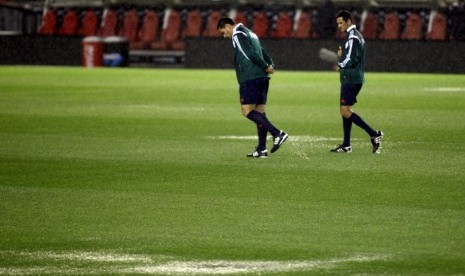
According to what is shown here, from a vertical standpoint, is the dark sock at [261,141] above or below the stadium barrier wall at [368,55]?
above

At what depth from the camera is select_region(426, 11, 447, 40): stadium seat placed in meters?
48.7

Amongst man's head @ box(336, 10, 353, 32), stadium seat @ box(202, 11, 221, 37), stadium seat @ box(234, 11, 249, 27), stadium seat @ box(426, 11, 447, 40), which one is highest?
man's head @ box(336, 10, 353, 32)

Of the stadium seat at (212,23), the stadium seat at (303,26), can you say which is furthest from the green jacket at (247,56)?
the stadium seat at (212,23)

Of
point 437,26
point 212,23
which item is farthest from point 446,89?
point 212,23

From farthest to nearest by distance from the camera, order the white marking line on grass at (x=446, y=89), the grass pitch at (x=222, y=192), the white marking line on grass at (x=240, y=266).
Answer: the white marking line on grass at (x=446, y=89) < the grass pitch at (x=222, y=192) < the white marking line on grass at (x=240, y=266)

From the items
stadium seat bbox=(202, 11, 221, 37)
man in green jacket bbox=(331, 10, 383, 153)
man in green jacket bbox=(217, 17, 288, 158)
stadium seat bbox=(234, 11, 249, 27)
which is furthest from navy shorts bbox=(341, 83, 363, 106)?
stadium seat bbox=(202, 11, 221, 37)

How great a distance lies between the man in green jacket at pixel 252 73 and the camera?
55.5 feet

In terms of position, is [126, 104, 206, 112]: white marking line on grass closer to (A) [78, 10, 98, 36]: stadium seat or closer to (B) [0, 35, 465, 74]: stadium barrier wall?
(B) [0, 35, 465, 74]: stadium barrier wall

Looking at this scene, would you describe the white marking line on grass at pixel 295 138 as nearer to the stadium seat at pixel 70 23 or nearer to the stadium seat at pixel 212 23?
the stadium seat at pixel 212 23

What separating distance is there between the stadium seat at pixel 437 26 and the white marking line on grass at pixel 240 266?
130ft

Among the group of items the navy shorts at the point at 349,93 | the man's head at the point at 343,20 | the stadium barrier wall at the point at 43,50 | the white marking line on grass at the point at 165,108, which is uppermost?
the man's head at the point at 343,20

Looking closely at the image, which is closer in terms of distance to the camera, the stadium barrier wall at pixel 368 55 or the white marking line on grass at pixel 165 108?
the white marking line on grass at pixel 165 108

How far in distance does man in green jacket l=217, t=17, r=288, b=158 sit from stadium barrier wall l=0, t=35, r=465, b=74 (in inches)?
945

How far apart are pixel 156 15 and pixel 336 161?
128 ft
